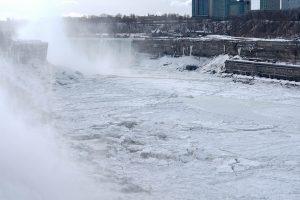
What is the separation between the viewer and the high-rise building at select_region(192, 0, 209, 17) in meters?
86.2

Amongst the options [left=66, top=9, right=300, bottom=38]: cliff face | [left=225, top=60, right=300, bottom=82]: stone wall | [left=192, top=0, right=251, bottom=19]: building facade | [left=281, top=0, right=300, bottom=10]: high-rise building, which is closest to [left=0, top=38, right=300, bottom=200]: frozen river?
[left=225, top=60, right=300, bottom=82]: stone wall

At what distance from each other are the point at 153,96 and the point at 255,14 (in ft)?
127

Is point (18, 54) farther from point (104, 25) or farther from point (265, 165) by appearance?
point (104, 25)

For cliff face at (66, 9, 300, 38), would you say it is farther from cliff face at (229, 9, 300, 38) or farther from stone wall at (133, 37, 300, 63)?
stone wall at (133, 37, 300, 63)

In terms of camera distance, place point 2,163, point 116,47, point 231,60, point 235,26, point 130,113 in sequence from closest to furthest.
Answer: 1. point 2,163
2. point 130,113
3. point 231,60
4. point 116,47
5. point 235,26

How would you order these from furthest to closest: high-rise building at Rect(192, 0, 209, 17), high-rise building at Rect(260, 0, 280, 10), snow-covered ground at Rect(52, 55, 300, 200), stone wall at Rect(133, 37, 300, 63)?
1. high-rise building at Rect(192, 0, 209, 17)
2. high-rise building at Rect(260, 0, 280, 10)
3. stone wall at Rect(133, 37, 300, 63)
4. snow-covered ground at Rect(52, 55, 300, 200)

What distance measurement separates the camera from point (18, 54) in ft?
74.0

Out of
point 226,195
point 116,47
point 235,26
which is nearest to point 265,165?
point 226,195

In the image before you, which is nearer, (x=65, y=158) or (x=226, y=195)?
(x=226, y=195)

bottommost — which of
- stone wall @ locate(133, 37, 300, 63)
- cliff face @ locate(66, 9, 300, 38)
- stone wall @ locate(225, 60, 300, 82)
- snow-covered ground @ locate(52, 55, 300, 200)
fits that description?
snow-covered ground @ locate(52, 55, 300, 200)

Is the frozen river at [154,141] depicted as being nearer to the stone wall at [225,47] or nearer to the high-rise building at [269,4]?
the stone wall at [225,47]

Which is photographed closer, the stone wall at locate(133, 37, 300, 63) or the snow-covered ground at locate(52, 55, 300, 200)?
the snow-covered ground at locate(52, 55, 300, 200)

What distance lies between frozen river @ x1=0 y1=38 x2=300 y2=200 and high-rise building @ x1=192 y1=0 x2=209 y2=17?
66.0 m

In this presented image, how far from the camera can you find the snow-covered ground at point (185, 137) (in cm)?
858
